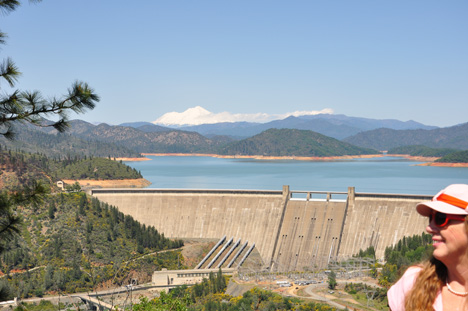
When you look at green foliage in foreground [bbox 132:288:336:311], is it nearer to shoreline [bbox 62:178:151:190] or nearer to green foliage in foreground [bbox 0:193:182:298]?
green foliage in foreground [bbox 0:193:182:298]

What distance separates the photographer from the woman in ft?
11.8

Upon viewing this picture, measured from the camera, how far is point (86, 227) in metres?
69.3

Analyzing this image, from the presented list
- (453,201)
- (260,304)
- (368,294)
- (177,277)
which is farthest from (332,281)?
(453,201)

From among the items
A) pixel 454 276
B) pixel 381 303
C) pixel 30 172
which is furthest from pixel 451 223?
pixel 30 172

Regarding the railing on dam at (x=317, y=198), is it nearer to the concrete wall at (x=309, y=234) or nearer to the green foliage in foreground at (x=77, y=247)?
the concrete wall at (x=309, y=234)

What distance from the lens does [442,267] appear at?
13.0 feet

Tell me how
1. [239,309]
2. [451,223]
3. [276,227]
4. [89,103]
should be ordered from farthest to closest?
[276,227] < [239,309] < [89,103] < [451,223]

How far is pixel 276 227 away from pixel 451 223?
208ft

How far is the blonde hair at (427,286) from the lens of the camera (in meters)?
3.83

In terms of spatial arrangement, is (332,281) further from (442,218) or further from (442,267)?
(442,218)

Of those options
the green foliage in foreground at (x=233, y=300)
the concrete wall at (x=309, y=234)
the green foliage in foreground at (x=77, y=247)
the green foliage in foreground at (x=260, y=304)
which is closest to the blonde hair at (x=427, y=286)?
the green foliage in foreground at (x=233, y=300)

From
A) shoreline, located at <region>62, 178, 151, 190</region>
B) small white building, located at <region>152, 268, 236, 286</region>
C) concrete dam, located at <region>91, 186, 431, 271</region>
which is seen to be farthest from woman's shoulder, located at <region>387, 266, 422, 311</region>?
shoreline, located at <region>62, 178, 151, 190</region>

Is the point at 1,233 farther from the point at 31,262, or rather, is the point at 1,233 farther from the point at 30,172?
the point at 30,172

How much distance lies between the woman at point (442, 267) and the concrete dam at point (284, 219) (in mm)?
58651
